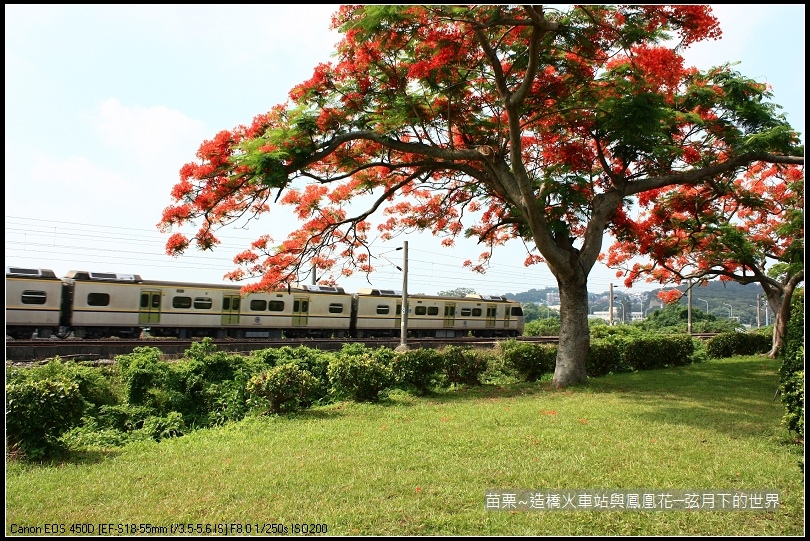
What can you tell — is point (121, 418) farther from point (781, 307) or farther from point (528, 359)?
point (781, 307)

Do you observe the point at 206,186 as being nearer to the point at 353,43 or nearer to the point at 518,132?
the point at 353,43

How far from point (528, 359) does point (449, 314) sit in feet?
53.3

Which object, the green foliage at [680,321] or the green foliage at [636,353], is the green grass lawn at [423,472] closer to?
the green foliage at [636,353]

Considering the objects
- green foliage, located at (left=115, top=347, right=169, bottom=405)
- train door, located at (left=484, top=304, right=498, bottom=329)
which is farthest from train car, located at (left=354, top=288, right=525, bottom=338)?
green foliage, located at (left=115, top=347, right=169, bottom=405)

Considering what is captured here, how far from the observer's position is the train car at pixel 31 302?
705 inches

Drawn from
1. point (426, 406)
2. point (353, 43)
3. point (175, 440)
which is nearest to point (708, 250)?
point (426, 406)

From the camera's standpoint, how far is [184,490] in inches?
178

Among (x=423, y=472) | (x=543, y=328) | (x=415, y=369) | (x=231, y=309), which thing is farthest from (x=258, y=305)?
(x=543, y=328)

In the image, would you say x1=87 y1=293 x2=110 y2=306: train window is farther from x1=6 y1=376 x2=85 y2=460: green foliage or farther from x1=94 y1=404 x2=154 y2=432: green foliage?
x1=6 y1=376 x2=85 y2=460: green foliage

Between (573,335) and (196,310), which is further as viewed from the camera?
(196,310)

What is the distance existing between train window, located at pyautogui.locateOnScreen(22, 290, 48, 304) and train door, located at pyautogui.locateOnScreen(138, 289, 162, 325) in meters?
2.99

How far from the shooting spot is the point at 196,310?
2125cm

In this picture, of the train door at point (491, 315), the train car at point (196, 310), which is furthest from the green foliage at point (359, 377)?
the train door at point (491, 315)

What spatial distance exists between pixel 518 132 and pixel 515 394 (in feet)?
15.0
